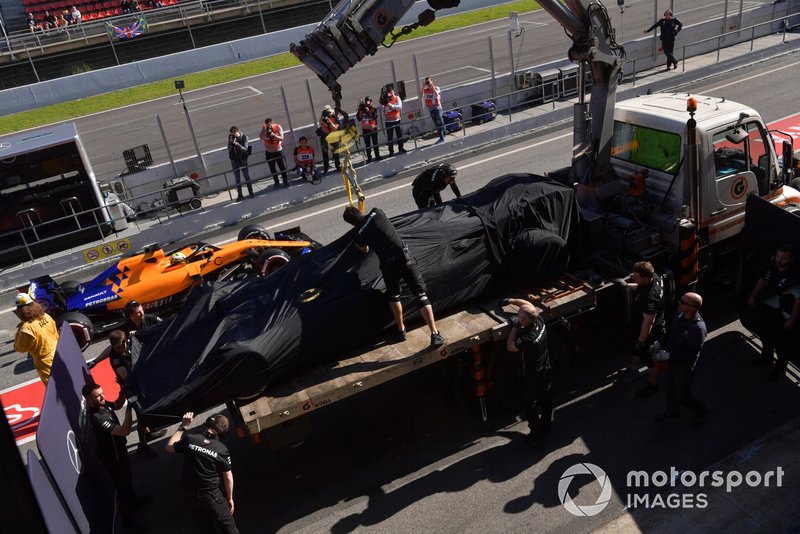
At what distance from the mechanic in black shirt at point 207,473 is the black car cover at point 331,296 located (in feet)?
1.60

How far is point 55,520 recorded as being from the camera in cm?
496

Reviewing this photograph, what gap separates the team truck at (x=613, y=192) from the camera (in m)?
6.96

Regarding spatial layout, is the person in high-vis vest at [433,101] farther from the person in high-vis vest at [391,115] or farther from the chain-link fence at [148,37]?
the chain-link fence at [148,37]

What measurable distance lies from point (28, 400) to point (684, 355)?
857 cm

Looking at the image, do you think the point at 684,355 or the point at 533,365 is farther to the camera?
the point at 684,355

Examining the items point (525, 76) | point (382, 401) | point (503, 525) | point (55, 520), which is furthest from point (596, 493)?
point (525, 76)

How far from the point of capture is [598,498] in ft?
21.6

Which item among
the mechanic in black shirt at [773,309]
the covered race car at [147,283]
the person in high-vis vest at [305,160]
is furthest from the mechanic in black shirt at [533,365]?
the person in high-vis vest at [305,160]

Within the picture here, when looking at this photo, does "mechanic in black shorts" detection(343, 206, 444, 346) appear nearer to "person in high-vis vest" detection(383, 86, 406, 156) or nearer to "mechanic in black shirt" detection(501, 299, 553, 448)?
"mechanic in black shirt" detection(501, 299, 553, 448)

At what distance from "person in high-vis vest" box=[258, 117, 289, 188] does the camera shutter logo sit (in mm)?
11354

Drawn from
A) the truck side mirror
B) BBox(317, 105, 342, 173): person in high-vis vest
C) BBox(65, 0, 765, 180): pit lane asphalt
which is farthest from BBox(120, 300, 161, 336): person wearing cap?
BBox(65, 0, 765, 180): pit lane asphalt

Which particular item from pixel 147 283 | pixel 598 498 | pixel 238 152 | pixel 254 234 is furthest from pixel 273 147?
pixel 598 498

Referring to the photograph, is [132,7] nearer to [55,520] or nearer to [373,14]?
[373,14]

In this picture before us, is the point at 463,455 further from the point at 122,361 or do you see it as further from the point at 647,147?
the point at 647,147
